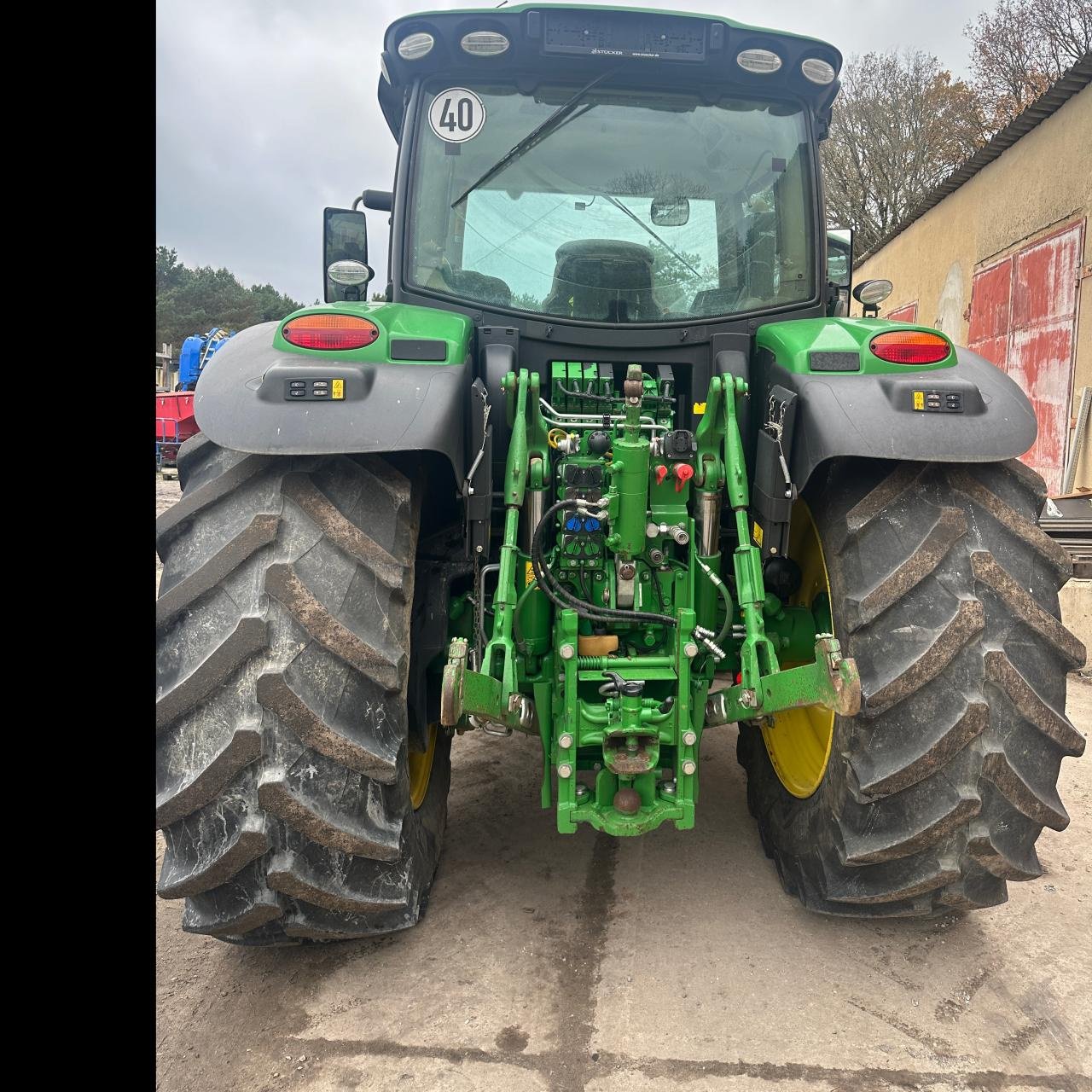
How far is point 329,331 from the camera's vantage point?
2.31m

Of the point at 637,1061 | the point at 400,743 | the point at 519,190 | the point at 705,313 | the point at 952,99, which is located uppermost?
the point at 952,99

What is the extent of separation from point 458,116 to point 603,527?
1.39 m

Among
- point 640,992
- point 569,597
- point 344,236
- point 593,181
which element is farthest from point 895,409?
point 344,236

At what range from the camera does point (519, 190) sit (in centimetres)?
287

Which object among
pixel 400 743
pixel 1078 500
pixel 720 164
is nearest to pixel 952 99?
pixel 1078 500

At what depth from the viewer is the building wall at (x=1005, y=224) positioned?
344 inches

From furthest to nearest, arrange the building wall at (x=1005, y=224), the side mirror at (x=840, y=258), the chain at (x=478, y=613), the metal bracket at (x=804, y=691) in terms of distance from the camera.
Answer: the building wall at (x=1005, y=224) < the side mirror at (x=840, y=258) < the chain at (x=478, y=613) < the metal bracket at (x=804, y=691)

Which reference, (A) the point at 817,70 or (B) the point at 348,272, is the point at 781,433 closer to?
(A) the point at 817,70

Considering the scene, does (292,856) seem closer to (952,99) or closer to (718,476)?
(718,476)

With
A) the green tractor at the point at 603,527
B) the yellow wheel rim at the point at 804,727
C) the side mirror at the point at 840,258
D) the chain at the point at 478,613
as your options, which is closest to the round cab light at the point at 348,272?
the green tractor at the point at 603,527

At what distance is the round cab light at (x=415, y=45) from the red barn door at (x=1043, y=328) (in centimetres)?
757

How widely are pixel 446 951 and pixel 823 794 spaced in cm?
109

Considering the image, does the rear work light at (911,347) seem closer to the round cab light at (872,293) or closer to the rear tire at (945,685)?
the rear tire at (945,685)

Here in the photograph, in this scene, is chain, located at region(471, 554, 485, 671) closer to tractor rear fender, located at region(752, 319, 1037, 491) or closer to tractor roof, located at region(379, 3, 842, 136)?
tractor rear fender, located at region(752, 319, 1037, 491)
